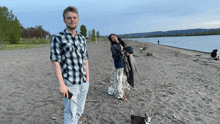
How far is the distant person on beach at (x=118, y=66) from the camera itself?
13.5 ft

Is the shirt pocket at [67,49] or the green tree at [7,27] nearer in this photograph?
the shirt pocket at [67,49]

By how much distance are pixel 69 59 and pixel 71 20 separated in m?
0.51

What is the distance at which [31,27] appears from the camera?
87.4 m

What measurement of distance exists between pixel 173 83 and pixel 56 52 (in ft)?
19.5

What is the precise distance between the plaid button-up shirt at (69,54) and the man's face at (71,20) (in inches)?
3.5

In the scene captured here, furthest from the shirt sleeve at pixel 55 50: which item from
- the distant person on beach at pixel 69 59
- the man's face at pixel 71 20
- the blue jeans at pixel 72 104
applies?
the blue jeans at pixel 72 104

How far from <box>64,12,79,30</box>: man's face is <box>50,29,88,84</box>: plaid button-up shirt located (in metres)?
0.09

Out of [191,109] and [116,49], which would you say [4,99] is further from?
[191,109]

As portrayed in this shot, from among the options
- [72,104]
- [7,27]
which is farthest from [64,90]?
[7,27]

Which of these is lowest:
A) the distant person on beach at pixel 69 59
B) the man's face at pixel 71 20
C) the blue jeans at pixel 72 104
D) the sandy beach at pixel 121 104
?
the sandy beach at pixel 121 104

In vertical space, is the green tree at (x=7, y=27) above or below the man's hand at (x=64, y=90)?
above

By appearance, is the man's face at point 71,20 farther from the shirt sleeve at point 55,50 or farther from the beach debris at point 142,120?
the beach debris at point 142,120

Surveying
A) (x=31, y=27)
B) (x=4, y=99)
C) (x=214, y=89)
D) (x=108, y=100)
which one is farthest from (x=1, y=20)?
(x=31, y=27)

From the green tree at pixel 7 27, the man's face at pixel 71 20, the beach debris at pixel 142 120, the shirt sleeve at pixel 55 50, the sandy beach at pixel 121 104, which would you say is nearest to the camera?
the shirt sleeve at pixel 55 50
